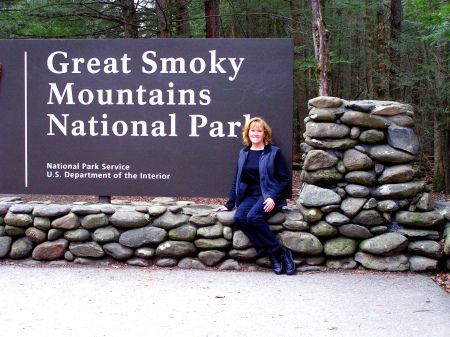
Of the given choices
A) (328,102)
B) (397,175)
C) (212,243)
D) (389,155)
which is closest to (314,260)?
(212,243)

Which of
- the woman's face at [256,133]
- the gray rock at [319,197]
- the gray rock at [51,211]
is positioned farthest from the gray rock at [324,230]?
the gray rock at [51,211]

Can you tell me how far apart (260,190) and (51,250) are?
2.65m

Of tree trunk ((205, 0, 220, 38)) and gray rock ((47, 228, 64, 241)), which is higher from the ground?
tree trunk ((205, 0, 220, 38))

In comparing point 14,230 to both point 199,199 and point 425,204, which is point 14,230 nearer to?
point 425,204

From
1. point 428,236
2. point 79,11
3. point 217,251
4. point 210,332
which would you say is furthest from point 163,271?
point 79,11

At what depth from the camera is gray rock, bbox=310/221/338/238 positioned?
547 cm

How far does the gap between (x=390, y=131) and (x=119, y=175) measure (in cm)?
338

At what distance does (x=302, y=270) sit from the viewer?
216 inches

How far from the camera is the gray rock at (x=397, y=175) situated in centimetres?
541

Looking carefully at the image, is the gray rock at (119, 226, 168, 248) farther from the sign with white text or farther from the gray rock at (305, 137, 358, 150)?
the gray rock at (305, 137, 358, 150)

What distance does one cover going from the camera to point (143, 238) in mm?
5648

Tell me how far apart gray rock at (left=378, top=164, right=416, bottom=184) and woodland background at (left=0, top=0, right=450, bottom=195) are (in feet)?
14.7

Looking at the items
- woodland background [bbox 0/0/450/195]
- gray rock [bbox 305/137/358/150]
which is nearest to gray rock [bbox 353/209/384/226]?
gray rock [bbox 305/137/358/150]

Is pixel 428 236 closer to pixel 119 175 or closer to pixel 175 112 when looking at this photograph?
pixel 175 112
